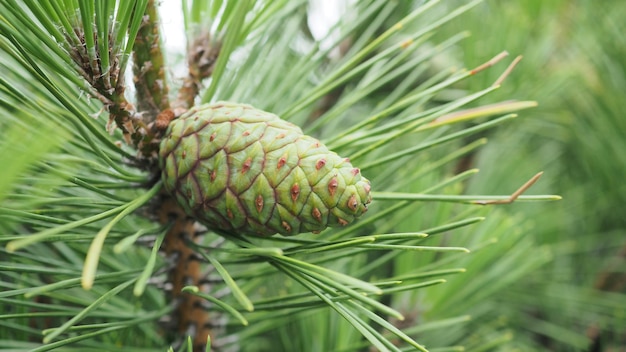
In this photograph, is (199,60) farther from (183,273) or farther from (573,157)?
(573,157)

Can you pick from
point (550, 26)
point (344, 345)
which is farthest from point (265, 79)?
point (550, 26)

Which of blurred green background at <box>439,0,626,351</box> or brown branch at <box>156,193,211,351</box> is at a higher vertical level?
blurred green background at <box>439,0,626,351</box>

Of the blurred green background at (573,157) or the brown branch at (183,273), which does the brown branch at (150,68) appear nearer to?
the brown branch at (183,273)

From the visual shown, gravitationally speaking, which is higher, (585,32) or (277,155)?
(585,32)

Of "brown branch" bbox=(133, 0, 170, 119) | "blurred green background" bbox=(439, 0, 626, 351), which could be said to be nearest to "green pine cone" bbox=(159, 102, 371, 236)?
"brown branch" bbox=(133, 0, 170, 119)

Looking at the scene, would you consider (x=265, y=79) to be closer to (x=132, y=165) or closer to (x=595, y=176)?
(x=132, y=165)

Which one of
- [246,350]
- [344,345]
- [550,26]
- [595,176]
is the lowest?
[246,350]

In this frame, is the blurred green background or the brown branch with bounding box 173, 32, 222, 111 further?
the blurred green background

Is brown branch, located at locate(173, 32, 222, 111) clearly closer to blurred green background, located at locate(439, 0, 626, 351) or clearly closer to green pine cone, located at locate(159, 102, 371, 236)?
green pine cone, located at locate(159, 102, 371, 236)

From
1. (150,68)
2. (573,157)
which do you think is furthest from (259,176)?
(573,157)
